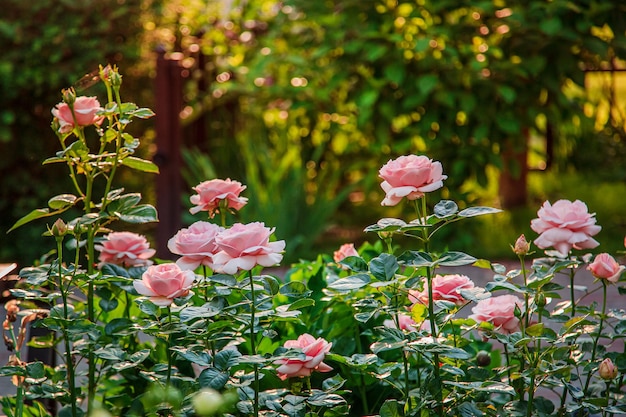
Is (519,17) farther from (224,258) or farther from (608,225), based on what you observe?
(224,258)

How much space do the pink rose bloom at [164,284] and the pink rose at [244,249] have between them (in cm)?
7

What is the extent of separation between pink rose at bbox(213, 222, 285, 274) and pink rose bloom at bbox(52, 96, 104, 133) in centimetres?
38

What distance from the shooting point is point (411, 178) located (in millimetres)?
1526

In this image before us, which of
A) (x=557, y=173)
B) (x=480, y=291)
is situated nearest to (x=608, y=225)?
(x=557, y=173)

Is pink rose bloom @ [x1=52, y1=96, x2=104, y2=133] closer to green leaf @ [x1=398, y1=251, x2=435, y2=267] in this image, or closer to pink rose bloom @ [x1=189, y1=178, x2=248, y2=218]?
pink rose bloom @ [x1=189, y1=178, x2=248, y2=218]

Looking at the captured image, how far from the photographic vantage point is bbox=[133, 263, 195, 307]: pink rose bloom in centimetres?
153

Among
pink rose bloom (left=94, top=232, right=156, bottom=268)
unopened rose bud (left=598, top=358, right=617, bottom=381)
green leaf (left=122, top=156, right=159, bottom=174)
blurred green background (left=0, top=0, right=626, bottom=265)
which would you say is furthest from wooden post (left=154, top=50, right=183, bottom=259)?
unopened rose bud (left=598, top=358, right=617, bottom=381)

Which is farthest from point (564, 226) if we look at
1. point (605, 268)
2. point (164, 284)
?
point (164, 284)

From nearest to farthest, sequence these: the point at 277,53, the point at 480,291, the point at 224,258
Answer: the point at 224,258 < the point at 480,291 < the point at 277,53

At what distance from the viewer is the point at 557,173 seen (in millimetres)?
6891

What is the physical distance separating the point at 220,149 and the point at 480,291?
4.05 metres

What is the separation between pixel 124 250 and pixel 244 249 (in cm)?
56

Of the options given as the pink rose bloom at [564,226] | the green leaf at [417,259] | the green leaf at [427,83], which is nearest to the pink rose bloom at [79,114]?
the green leaf at [417,259]

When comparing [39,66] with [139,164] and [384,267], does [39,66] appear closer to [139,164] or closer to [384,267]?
[139,164]
